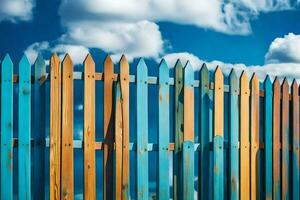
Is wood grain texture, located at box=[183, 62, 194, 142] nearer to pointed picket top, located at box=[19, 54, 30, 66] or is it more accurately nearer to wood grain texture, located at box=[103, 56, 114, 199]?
wood grain texture, located at box=[103, 56, 114, 199]

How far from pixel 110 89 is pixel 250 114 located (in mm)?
2271

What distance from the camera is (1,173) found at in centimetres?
616

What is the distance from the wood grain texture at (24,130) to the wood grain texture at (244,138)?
9.74 ft

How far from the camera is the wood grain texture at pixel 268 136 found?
763 centimetres

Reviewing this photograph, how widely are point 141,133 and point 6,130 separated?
1636 mm

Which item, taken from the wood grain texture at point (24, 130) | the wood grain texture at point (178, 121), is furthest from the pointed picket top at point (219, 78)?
the wood grain texture at point (24, 130)

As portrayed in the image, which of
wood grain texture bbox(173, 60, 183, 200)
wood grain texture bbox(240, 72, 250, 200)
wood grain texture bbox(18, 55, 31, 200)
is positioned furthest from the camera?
wood grain texture bbox(240, 72, 250, 200)

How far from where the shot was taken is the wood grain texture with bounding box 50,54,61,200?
6.14 meters

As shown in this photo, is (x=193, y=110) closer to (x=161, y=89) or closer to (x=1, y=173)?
(x=161, y=89)

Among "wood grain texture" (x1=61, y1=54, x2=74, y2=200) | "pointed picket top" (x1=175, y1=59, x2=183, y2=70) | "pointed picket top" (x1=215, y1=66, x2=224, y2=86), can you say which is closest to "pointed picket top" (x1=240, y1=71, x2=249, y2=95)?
"pointed picket top" (x1=215, y1=66, x2=224, y2=86)

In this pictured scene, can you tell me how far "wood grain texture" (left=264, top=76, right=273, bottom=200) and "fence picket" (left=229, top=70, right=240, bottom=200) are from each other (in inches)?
25.2

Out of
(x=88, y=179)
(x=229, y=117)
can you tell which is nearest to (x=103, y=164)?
Answer: (x=88, y=179)

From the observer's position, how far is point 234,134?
23.5 ft

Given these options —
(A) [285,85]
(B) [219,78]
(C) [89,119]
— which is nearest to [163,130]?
(C) [89,119]
